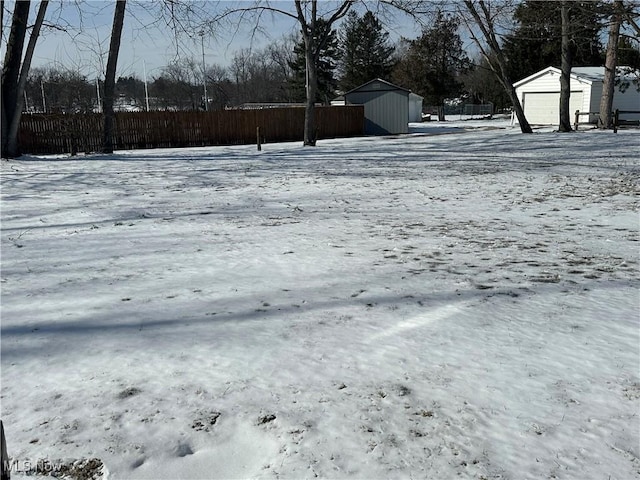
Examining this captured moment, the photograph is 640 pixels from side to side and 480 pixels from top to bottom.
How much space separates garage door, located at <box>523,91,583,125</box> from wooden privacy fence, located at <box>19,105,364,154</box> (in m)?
14.2

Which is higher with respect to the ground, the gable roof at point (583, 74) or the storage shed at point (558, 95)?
the gable roof at point (583, 74)

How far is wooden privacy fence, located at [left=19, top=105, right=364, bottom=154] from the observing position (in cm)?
2319

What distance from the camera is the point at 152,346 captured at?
3.47 m

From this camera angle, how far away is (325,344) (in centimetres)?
350

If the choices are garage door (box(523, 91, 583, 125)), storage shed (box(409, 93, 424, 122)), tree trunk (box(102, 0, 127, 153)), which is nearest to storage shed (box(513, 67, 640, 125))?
garage door (box(523, 91, 583, 125))

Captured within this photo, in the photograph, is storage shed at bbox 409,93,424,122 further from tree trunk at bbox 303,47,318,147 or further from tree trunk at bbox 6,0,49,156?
tree trunk at bbox 6,0,49,156

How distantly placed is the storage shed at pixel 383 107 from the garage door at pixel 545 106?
10871 millimetres

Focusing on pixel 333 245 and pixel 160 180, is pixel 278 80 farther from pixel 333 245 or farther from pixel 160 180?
pixel 333 245

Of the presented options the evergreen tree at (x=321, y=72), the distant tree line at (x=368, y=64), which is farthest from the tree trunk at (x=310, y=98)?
the evergreen tree at (x=321, y=72)

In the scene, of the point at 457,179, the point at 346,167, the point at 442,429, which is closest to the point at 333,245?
the point at 442,429

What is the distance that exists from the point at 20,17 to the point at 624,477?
20261mm

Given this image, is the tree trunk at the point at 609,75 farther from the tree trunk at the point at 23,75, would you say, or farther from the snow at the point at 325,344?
the snow at the point at 325,344

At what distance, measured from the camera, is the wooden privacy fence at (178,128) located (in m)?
23.2

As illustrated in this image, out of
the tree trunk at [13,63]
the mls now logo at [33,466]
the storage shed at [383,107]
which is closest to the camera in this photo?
the mls now logo at [33,466]
